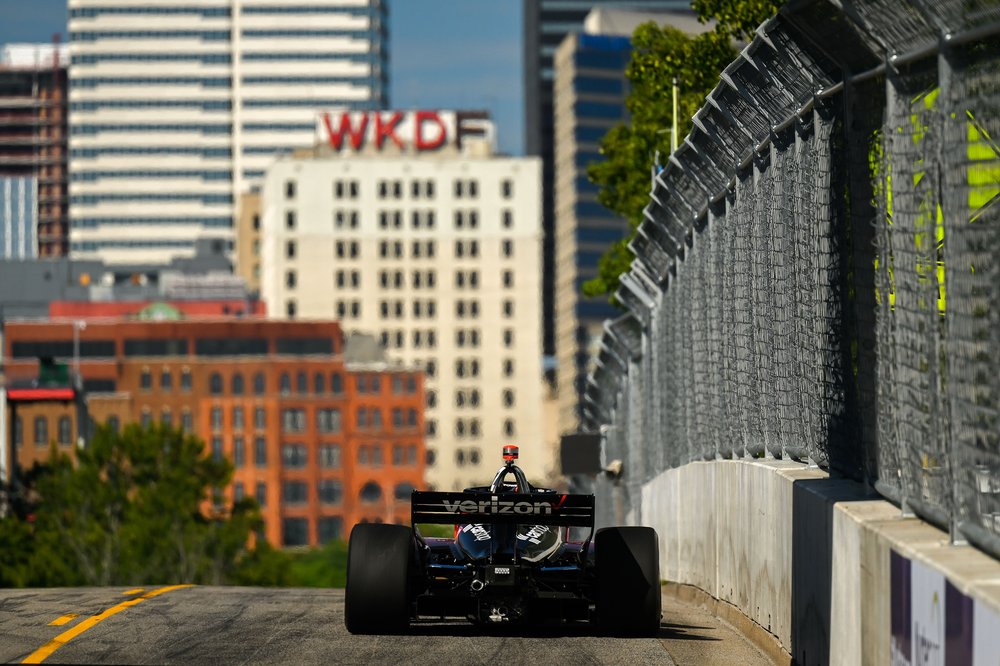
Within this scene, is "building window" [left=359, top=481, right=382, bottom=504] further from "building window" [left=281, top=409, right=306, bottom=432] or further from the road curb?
the road curb

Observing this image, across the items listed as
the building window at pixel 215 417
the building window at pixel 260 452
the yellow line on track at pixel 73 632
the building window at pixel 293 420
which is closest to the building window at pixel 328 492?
the building window at pixel 293 420

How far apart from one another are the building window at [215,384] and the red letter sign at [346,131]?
3538 centimetres

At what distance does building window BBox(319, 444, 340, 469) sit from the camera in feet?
503

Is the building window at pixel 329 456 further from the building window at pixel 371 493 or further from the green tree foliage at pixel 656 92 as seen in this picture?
the green tree foliage at pixel 656 92

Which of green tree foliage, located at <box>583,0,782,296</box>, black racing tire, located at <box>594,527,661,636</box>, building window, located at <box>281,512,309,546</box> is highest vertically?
green tree foliage, located at <box>583,0,782,296</box>

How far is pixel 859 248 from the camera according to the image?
1130 cm

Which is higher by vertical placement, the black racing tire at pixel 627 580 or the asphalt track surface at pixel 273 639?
the black racing tire at pixel 627 580

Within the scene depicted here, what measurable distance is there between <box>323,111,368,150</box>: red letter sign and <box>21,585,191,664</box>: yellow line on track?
164 meters

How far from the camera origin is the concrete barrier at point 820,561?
850 centimetres

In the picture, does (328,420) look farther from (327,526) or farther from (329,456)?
(327,526)

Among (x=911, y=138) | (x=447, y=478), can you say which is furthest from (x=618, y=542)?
(x=447, y=478)

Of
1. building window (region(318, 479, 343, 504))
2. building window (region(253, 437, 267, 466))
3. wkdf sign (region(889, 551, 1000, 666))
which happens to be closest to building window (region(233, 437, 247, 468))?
building window (region(253, 437, 267, 466))

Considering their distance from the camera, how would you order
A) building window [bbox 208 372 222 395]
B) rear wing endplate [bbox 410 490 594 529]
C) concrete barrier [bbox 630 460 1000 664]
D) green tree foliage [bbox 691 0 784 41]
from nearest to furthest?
concrete barrier [bbox 630 460 1000 664]
rear wing endplate [bbox 410 490 594 529]
green tree foliage [bbox 691 0 784 41]
building window [bbox 208 372 222 395]

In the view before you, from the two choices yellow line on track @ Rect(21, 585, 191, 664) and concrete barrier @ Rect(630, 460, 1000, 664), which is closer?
concrete barrier @ Rect(630, 460, 1000, 664)
